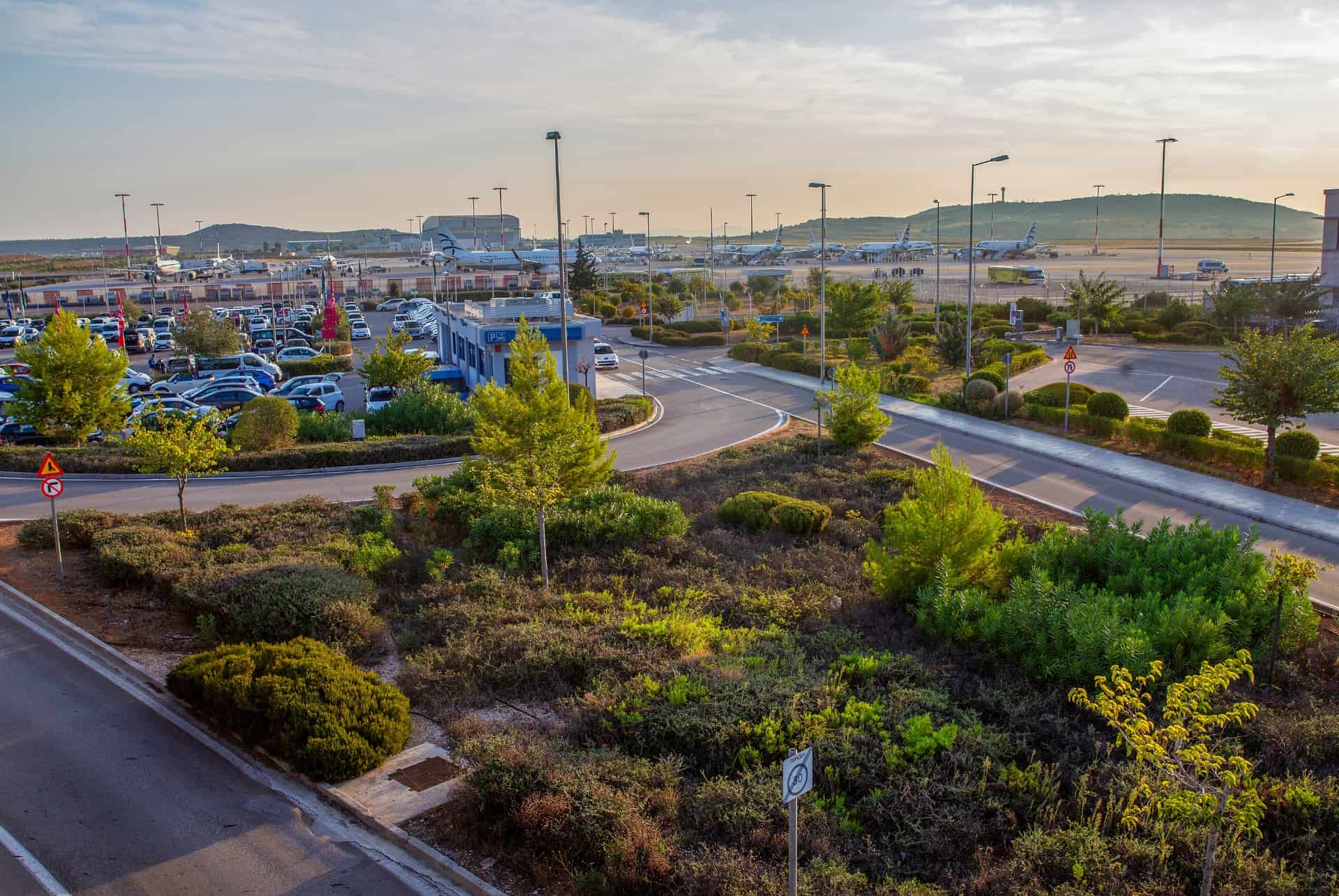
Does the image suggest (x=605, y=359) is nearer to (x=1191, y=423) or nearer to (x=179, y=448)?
(x=1191, y=423)

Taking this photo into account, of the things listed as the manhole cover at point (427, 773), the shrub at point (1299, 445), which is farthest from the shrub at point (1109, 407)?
the manhole cover at point (427, 773)

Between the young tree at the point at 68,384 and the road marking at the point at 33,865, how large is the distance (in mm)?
21822

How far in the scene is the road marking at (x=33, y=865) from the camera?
29.3 ft

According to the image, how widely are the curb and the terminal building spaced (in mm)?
20087

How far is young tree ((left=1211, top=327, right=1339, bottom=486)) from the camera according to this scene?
72.9ft

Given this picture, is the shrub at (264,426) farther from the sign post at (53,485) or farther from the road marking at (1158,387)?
the road marking at (1158,387)

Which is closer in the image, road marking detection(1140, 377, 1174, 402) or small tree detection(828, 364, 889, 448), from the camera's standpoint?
small tree detection(828, 364, 889, 448)

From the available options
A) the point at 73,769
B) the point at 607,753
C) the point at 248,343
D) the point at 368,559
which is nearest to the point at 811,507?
the point at 368,559

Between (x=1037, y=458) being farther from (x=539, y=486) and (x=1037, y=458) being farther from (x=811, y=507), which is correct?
(x=539, y=486)

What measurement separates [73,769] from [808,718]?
333 inches

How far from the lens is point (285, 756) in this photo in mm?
11055

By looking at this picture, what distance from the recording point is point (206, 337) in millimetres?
48844

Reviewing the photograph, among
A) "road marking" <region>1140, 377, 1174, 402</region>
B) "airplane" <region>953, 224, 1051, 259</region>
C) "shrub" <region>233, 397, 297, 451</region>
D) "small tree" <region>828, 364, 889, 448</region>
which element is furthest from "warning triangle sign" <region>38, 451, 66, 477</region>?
"airplane" <region>953, 224, 1051, 259</region>

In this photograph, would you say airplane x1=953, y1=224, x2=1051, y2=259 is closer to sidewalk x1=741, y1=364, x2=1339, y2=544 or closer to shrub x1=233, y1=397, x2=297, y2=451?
sidewalk x1=741, y1=364, x2=1339, y2=544
